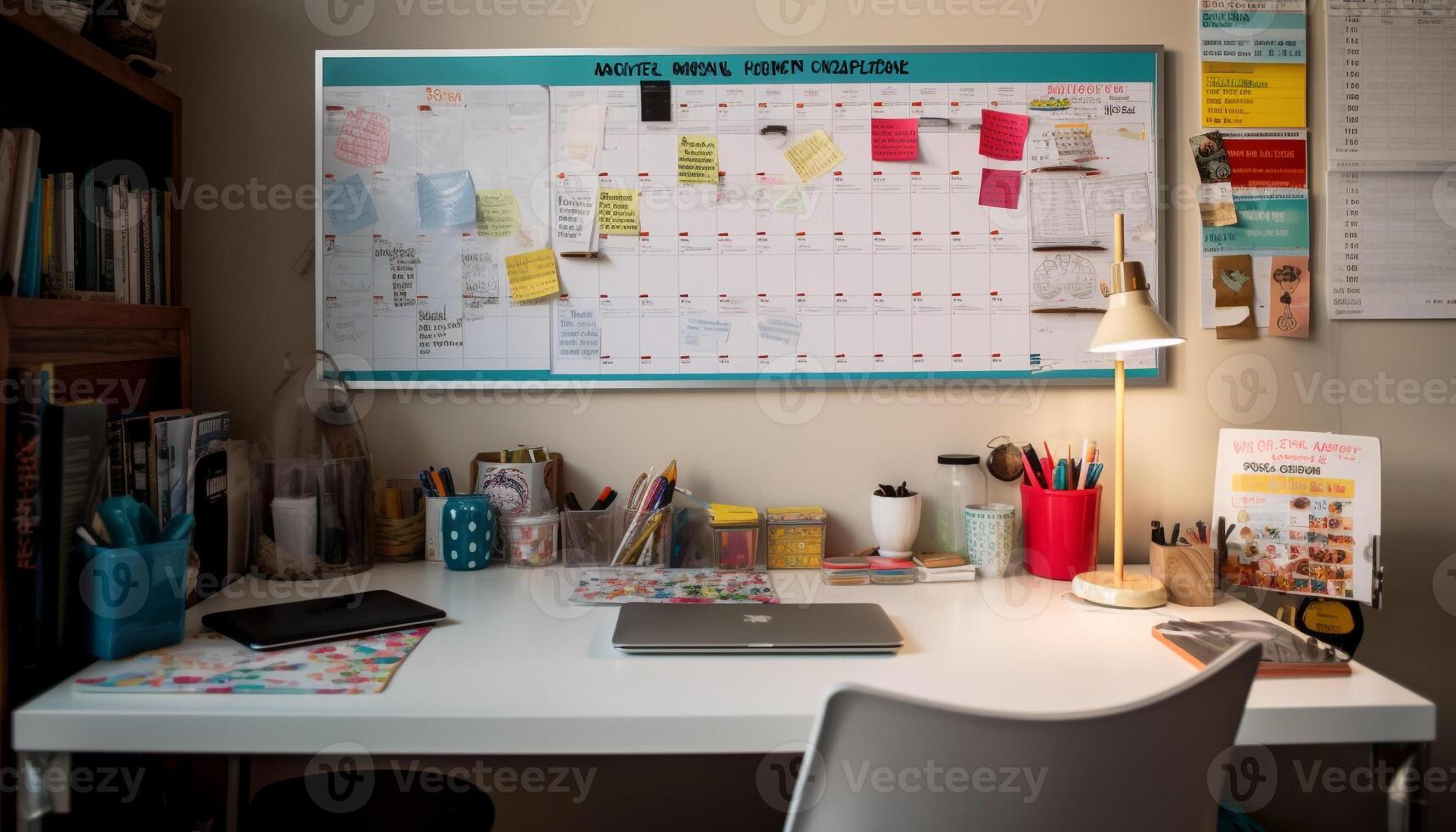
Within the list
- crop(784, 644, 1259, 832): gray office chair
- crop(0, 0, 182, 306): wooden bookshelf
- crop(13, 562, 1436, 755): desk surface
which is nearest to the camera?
crop(784, 644, 1259, 832): gray office chair

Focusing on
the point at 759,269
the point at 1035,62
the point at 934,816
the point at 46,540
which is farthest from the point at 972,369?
the point at 46,540

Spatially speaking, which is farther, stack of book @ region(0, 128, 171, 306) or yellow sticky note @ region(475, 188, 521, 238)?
yellow sticky note @ region(475, 188, 521, 238)

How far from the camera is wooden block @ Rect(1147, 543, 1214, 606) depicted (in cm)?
144

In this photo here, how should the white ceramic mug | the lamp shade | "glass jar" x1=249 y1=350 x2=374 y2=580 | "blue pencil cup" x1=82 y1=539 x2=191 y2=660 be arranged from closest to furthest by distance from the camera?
"blue pencil cup" x1=82 y1=539 x2=191 y2=660, the lamp shade, "glass jar" x1=249 y1=350 x2=374 y2=580, the white ceramic mug

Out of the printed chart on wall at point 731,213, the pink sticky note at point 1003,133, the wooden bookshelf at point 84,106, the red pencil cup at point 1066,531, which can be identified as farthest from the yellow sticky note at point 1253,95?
the wooden bookshelf at point 84,106

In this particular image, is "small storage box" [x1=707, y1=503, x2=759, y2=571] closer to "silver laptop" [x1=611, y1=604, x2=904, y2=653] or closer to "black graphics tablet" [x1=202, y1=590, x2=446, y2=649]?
"silver laptop" [x1=611, y1=604, x2=904, y2=653]

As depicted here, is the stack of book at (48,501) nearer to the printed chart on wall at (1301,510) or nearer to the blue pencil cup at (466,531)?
the blue pencil cup at (466,531)

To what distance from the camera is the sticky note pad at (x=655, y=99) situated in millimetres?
1701

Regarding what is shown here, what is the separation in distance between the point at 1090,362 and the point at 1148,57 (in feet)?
1.85

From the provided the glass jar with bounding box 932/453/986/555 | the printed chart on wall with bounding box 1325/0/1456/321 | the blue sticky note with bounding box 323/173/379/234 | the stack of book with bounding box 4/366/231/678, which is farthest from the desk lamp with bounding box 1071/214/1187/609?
the stack of book with bounding box 4/366/231/678

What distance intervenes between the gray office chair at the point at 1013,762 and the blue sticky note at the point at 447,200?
4.07ft

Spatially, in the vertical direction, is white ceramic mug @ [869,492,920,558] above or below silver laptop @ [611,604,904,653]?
above

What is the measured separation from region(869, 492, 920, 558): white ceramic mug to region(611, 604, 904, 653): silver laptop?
281 mm

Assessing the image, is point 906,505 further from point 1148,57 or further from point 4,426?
point 4,426
